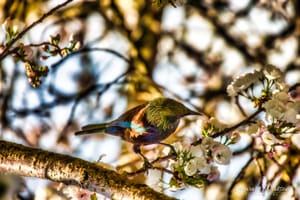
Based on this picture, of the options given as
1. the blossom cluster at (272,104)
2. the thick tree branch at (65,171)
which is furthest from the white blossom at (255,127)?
the thick tree branch at (65,171)

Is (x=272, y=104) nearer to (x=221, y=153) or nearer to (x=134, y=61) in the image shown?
(x=221, y=153)

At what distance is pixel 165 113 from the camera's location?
1.28ft

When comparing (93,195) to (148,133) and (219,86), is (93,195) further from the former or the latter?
(219,86)

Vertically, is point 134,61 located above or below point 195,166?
above

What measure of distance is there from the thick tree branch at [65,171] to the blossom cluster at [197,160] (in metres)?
0.03

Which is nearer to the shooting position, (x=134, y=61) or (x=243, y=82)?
(x=243, y=82)

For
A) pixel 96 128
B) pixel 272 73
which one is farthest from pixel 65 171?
pixel 272 73

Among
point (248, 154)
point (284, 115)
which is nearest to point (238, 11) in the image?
point (248, 154)

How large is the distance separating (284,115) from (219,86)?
351mm

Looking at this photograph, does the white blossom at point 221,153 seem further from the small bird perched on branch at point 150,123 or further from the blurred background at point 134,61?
the blurred background at point 134,61

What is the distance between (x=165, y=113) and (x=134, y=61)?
292 mm

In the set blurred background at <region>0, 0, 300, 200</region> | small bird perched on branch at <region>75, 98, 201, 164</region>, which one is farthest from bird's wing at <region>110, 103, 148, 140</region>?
blurred background at <region>0, 0, 300, 200</region>

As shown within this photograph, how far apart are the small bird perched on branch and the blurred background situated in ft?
0.37

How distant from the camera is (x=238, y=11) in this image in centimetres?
74
